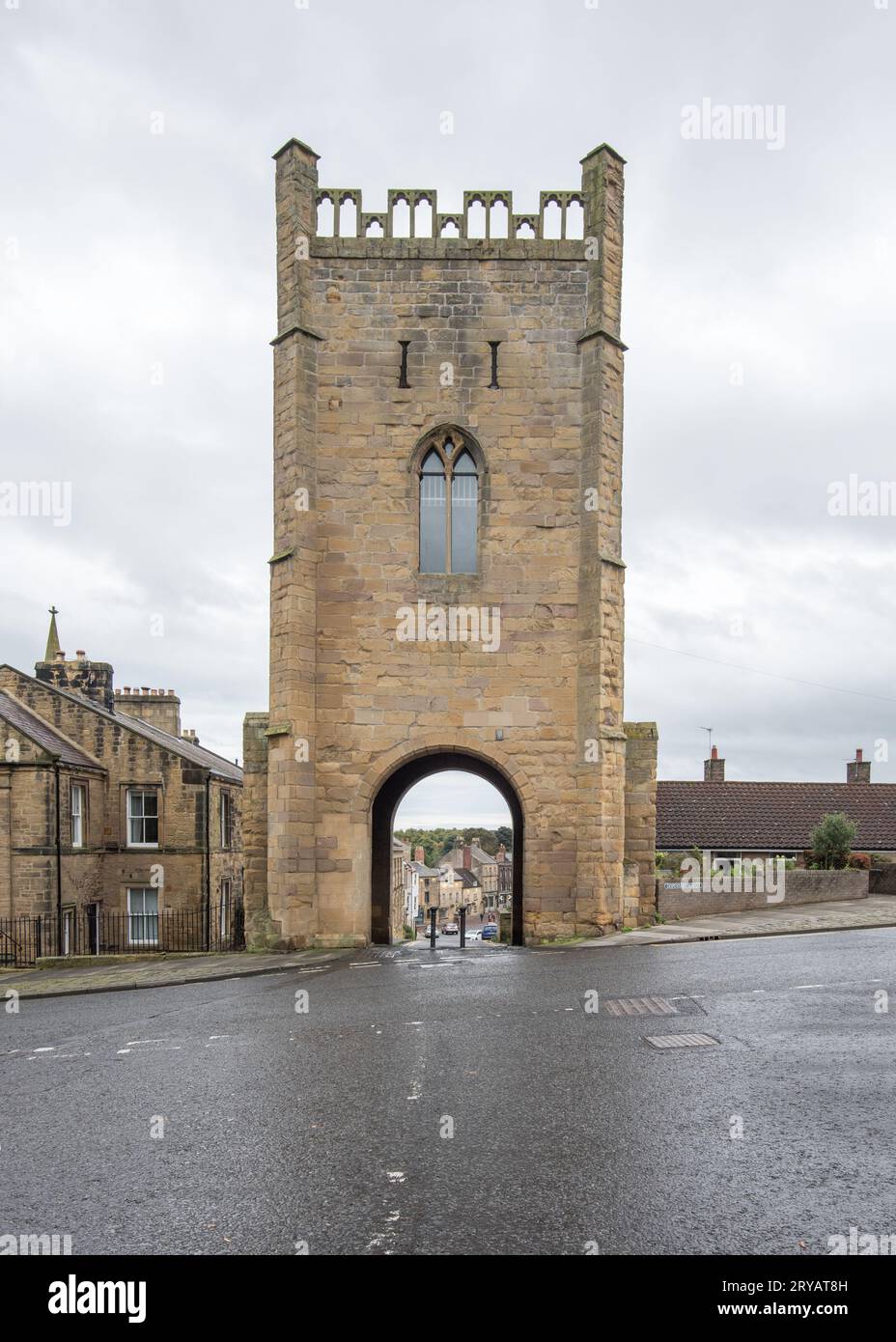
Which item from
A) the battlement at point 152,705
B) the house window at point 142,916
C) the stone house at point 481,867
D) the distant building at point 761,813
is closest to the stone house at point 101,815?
the house window at point 142,916

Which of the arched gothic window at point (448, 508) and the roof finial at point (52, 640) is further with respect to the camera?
the roof finial at point (52, 640)

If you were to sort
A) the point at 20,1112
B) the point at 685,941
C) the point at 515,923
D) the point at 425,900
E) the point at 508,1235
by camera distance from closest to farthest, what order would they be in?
1. the point at 508,1235
2. the point at 20,1112
3. the point at 685,941
4. the point at 515,923
5. the point at 425,900

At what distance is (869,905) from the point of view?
19891 millimetres

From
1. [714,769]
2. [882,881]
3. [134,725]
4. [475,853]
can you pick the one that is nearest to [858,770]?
[714,769]

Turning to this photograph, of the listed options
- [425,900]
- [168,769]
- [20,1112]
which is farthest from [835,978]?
[425,900]

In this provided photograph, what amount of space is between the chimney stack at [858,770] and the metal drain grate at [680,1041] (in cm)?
3140

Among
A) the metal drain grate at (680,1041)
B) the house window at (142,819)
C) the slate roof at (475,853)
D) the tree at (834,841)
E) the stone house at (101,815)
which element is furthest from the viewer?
the slate roof at (475,853)

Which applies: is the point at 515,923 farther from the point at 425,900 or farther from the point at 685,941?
the point at 425,900

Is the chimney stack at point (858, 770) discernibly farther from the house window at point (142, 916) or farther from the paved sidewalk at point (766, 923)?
the house window at point (142, 916)

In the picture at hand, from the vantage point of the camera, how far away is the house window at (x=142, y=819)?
1012 inches

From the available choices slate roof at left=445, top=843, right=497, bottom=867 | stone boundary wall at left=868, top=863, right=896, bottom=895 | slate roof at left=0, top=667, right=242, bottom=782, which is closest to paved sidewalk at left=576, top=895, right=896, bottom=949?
stone boundary wall at left=868, top=863, right=896, bottom=895

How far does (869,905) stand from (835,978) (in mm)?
10036

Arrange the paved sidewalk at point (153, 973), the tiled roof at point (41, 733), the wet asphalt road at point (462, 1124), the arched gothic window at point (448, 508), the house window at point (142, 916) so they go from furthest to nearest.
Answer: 1. the house window at point (142, 916)
2. the tiled roof at point (41, 733)
3. the arched gothic window at point (448, 508)
4. the paved sidewalk at point (153, 973)
5. the wet asphalt road at point (462, 1124)
